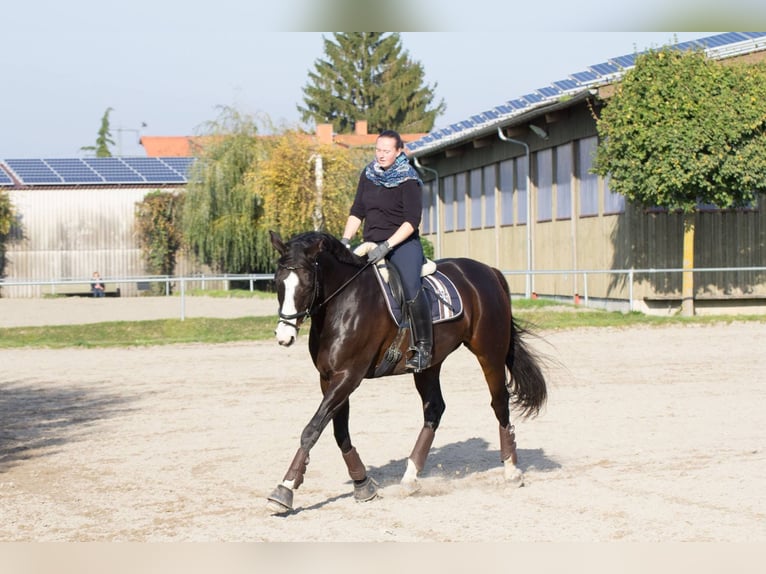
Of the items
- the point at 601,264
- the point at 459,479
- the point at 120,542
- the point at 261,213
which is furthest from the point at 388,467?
the point at 261,213

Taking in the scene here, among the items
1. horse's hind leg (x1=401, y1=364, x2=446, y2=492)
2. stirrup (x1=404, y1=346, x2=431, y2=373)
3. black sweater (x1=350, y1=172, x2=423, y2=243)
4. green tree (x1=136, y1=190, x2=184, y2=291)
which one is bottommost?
horse's hind leg (x1=401, y1=364, x2=446, y2=492)

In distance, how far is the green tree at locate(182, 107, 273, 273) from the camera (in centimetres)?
3978

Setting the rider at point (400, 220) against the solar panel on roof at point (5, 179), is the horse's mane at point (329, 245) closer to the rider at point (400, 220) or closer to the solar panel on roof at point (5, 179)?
the rider at point (400, 220)

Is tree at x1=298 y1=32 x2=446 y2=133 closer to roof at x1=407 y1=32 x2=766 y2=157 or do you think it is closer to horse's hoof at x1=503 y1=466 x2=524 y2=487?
roof at x1=407 y1=32 x2=766 y2=157

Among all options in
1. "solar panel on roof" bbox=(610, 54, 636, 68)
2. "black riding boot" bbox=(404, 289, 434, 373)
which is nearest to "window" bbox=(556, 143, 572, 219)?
"solar panel on roof" bbox=(610, 54, 636, 68)

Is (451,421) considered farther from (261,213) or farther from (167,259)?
(167,259)

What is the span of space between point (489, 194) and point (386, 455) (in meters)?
25.9

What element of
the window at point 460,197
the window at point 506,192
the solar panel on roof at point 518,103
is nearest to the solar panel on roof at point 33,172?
the window at point 460,197

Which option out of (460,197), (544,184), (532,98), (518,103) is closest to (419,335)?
(544,184)

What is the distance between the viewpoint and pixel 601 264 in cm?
2698

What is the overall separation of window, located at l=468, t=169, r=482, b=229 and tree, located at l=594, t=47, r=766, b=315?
470 inches

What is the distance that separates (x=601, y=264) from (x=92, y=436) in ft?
60.2

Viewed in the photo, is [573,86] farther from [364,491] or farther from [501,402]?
[364,491]

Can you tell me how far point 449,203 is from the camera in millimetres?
38938
